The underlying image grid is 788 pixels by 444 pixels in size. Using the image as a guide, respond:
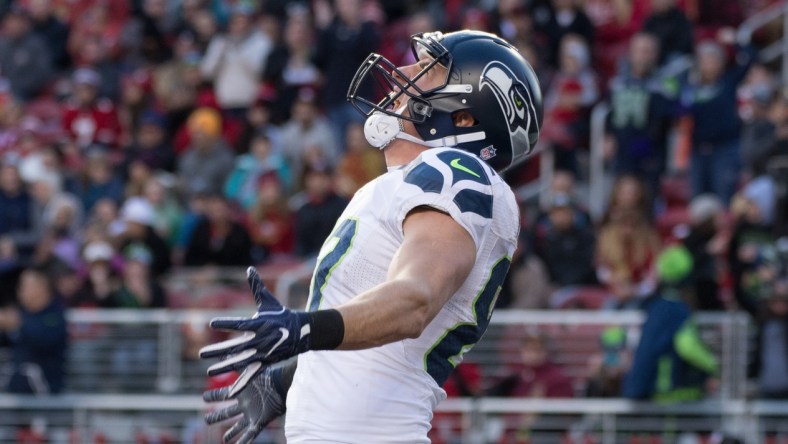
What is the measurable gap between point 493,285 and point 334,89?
10.2m

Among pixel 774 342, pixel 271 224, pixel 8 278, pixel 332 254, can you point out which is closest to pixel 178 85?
pixel 271 224

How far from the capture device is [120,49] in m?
16.0

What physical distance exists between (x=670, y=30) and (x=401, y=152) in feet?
31.4

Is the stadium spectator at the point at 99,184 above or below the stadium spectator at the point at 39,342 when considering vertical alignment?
below

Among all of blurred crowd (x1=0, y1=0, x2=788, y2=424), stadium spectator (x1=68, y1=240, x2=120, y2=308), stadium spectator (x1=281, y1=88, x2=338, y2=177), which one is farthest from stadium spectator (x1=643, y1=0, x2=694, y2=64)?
stadium spectator (x1=68, y1=240, x2=120, y2=308)

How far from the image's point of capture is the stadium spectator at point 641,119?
1195 centimetres

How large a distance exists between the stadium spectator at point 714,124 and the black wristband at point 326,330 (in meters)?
9.09

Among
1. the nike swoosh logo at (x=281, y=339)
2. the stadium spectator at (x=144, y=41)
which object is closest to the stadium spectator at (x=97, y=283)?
the stadium spectator at (x=144, y=41)

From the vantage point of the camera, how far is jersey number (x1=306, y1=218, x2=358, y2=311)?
3754mm

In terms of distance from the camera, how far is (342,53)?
13875mm

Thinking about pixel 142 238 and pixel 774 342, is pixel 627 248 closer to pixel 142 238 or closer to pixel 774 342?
pixel 774 342

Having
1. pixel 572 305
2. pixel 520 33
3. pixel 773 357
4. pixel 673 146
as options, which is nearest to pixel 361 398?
pixel 773 357

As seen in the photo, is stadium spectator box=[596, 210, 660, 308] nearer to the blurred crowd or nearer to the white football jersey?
the blurred crowd

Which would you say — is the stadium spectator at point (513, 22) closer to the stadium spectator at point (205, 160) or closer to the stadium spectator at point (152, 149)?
the stadium spectator at point (205, 160)
